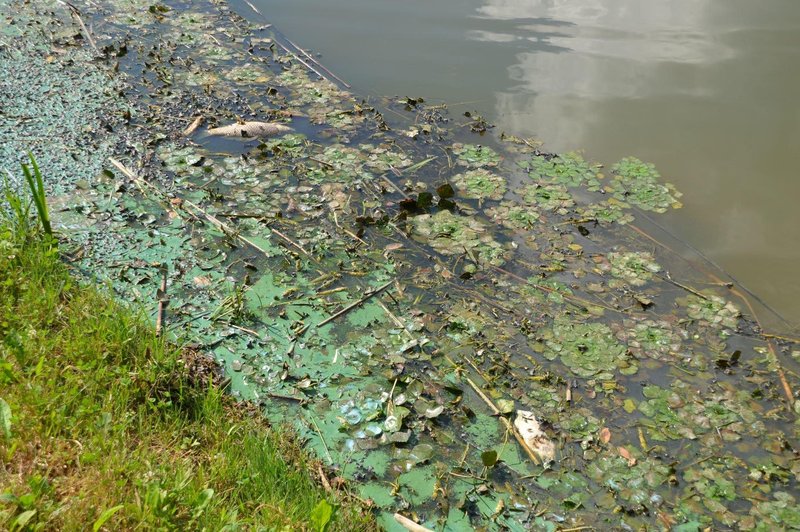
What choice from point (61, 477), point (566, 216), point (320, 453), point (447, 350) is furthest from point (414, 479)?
point (566, 216)

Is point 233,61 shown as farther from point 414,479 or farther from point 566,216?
point 414,479

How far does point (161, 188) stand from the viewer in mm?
3996

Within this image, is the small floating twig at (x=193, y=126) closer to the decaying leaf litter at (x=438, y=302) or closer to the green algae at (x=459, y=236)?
the decaying leaf litter at (x=438, y=302)

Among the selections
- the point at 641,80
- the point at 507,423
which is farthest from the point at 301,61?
the point at 507,423

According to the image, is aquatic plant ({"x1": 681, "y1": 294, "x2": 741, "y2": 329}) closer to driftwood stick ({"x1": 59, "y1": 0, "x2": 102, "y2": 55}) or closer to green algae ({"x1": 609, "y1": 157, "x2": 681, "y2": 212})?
green algae ({"x1": 609, "y1": 157, "x2": 681, "y2": 212})

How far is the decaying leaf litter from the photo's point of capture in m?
2.58

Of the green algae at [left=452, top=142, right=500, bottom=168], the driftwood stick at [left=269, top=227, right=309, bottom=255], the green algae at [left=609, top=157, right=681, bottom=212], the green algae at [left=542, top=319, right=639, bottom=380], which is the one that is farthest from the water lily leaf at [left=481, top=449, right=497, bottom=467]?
the green algae at [left=452, top=142, right=500, bottom=168]

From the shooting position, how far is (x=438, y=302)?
3.32m

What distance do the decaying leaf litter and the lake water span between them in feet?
0.98

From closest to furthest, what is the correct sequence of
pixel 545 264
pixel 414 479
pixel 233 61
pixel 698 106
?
pixel 414 479 < pixel 545 264 < pixel 698 106 < pixel 233 61

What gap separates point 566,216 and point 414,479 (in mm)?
1996

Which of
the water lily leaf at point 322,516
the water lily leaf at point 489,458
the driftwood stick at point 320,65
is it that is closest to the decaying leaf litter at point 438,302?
the water lily leaf at point 489,458

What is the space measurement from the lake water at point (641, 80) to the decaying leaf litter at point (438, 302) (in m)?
0.30

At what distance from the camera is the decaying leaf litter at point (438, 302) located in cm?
258
